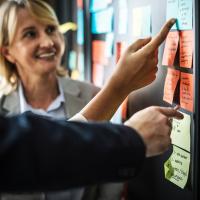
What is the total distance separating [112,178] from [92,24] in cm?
103

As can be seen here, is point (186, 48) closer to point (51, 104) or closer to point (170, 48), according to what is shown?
point (170, 48)

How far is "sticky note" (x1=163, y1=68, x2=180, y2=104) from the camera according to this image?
0.95 m

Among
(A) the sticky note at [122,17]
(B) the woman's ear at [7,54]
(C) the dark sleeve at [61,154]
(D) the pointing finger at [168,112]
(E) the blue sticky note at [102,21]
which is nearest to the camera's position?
(C) the dark sleeve at [61,154]

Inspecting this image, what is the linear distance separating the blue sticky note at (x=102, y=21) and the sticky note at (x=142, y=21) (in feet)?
0.70

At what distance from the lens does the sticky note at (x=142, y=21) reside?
1066 millimetres

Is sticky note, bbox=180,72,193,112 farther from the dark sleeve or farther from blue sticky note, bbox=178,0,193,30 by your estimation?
the dark sleeve

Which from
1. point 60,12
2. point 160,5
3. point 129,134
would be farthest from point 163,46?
point 60,12

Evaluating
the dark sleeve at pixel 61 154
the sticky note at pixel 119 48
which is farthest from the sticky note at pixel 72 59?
the dark sleeve at pixel 61 154

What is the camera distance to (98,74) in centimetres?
158

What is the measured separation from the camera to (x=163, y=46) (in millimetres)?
1004

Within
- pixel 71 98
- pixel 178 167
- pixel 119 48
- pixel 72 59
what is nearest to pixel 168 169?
pixel 178 167

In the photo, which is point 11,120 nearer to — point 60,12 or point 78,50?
point 78,50

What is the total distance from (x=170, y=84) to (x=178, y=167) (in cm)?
19

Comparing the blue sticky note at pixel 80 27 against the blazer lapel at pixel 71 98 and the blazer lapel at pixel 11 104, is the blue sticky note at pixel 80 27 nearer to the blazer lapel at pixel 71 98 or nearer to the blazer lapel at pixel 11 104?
the blazer lapel at pixel 71 98
